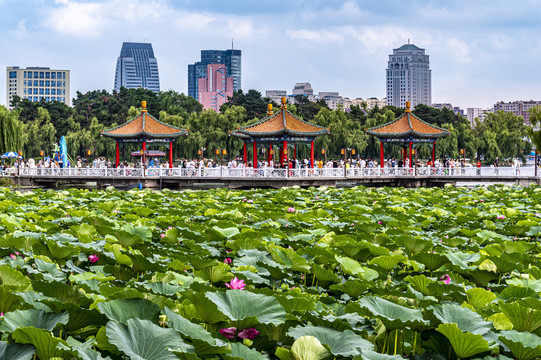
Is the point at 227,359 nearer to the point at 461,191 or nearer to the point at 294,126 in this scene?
the point at 461,191

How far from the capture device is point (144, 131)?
96.4ft

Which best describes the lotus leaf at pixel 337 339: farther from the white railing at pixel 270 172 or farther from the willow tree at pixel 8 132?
the willow tree at pixel 8 132

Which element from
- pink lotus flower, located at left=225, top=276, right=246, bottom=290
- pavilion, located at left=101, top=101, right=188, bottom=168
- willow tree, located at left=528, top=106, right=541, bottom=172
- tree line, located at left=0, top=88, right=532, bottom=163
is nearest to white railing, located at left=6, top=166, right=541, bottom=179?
pavilion, located at left=101, top=101, right=188, bottom=168

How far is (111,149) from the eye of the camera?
47125mm

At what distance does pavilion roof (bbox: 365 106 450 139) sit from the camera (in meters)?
30.5

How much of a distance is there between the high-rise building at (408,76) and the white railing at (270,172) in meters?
160

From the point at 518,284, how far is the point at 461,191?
9344 millimetres

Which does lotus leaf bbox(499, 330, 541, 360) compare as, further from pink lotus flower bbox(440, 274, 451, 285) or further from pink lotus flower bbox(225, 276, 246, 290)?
pink lotus flower bbox(440, 274, 451, 285)

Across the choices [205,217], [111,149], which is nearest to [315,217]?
[205,217]

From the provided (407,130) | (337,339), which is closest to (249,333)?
(337,339)

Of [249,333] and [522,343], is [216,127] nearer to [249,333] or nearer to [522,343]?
[249,333]

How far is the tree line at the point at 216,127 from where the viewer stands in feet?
150

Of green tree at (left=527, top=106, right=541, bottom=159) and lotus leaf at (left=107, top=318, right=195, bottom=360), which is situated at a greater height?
green tree at (left=527, top=106, right=541, bottom=159)

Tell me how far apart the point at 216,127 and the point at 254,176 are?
871 inches
